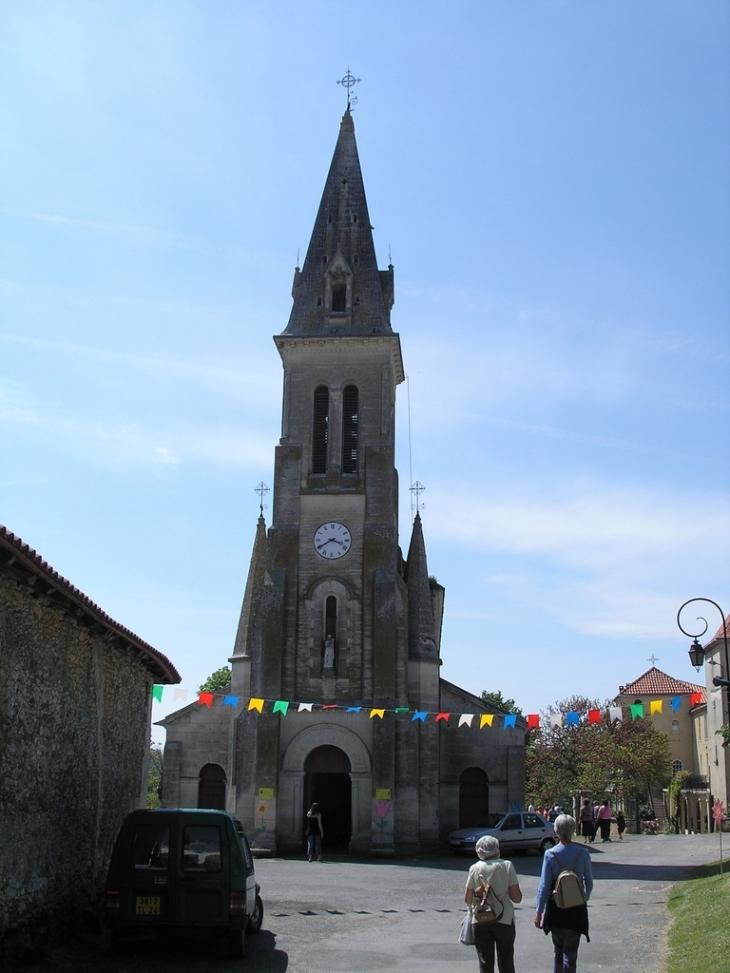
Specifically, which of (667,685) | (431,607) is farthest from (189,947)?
(667,685)

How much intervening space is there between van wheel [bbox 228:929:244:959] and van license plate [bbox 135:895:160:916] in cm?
90

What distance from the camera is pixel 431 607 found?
34062 mm

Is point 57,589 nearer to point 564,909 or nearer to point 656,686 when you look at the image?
point 564,909

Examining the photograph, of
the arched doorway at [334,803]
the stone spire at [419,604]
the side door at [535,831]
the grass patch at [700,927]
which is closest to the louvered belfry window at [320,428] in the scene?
the stone spire at [419,604]

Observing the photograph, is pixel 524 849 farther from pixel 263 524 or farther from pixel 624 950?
pixel 624 950

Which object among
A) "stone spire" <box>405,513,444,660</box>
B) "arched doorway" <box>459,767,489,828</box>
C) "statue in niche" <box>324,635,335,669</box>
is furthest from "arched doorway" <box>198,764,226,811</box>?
"arched doorway" <box>459,767,489,828</box>

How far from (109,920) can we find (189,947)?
137cm

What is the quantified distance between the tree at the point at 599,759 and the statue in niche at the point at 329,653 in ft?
57.2

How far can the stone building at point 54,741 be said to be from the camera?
36.4 feet

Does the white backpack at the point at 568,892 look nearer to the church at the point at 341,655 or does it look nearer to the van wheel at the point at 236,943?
the van wheel at the point at 236,943

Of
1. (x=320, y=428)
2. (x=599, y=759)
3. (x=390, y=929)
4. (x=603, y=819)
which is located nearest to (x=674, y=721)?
(x=599, y=759)

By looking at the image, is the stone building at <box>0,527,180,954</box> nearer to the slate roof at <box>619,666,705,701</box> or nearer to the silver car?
the silver car

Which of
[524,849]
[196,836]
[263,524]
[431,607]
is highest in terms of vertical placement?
[263,524]

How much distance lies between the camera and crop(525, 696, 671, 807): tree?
156 ft
